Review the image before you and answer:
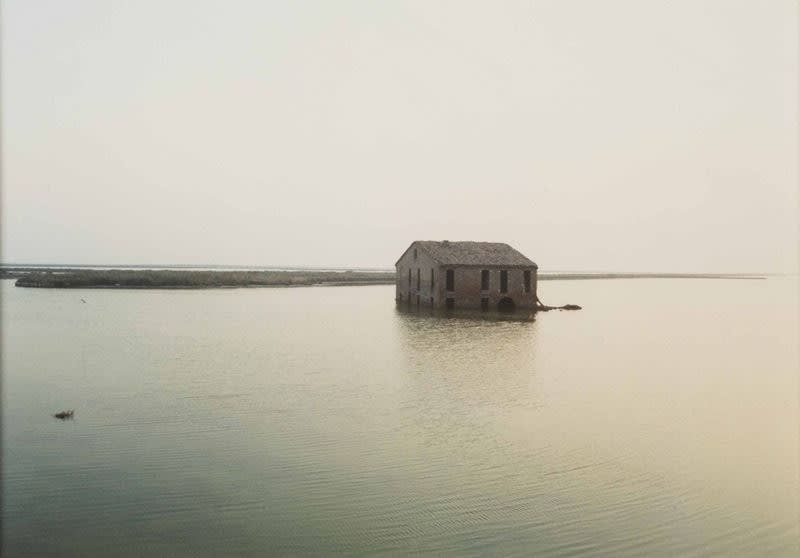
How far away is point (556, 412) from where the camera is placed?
1758cm

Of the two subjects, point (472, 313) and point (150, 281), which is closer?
point (472, 313)

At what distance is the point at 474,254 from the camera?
49.2 m

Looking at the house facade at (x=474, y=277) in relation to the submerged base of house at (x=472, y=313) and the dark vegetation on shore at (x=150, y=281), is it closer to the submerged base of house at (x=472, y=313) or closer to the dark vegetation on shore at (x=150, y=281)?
the submerged base of house at (x=472, y=313)

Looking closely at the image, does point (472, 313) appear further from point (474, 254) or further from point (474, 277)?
point (474, 254)

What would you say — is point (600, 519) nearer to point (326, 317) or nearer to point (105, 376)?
point (105, 376)

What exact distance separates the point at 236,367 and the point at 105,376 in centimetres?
399

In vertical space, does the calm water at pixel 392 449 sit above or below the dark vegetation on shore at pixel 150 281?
above

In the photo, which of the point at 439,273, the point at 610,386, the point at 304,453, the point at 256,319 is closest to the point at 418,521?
the point at 304,453

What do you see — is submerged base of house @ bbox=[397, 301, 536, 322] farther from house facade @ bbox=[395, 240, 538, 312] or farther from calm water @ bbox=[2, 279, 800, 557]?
calm water @ bbox=[2, 279, 800, 557]

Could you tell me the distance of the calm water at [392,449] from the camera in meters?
9.47

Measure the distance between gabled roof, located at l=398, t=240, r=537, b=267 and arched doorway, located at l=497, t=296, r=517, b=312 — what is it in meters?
2.39

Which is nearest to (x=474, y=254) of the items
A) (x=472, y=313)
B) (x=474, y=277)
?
(x=474, y=277)

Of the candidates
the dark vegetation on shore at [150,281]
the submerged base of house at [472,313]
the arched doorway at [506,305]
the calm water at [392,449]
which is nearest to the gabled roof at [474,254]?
the arched doorway at [506,305]

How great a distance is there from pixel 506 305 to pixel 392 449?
1458 inches
